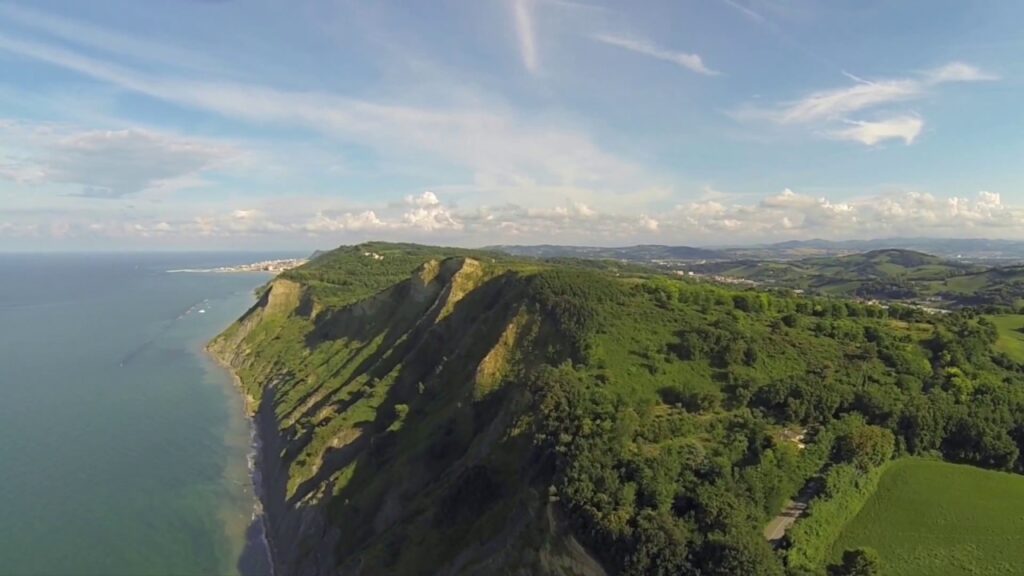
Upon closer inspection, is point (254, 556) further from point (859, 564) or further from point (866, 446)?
point (866, 446)

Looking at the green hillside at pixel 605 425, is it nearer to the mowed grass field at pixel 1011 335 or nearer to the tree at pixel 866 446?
the tree at pixel 866 446

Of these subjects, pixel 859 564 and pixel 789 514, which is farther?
pixel 789 514

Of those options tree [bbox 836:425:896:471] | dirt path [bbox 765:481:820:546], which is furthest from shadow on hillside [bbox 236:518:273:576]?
tree [bbox 836:425:896:471]

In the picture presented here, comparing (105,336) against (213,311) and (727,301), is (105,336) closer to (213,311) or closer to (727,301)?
(213,311)

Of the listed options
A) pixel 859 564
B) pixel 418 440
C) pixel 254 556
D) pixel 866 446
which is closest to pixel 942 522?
pixel 866 446

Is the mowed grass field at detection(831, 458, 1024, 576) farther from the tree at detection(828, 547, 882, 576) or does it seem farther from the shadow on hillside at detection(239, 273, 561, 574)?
the shadow on hillside at detection(239, 273, 561, 574)

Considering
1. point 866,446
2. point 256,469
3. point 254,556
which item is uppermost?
point 866,446
